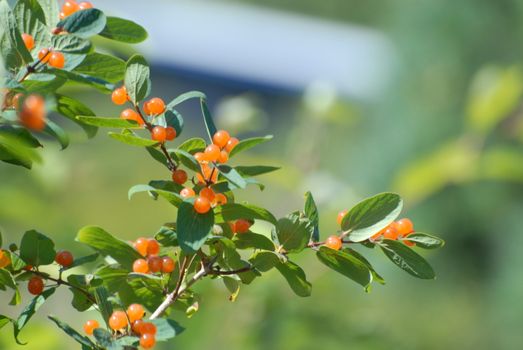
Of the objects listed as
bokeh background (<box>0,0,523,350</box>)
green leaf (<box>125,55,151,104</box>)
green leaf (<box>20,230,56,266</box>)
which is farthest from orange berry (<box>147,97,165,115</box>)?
bokeh background (<box>0,0,523,350</box>)

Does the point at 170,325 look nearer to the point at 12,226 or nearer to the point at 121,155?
the point at 12,226

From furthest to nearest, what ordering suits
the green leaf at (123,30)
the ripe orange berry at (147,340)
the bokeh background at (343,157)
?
the bokeh background at (343,157)
the green leaf at (123,30)
the ripe orange berry at (147,340)

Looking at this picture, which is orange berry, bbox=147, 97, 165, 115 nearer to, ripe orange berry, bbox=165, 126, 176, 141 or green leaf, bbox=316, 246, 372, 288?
ripe orange berry, bbox=165, 126, 176, 141

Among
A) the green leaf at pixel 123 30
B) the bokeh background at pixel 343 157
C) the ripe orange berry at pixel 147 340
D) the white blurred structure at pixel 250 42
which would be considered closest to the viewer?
the ripe orange berry at pixel 147 340

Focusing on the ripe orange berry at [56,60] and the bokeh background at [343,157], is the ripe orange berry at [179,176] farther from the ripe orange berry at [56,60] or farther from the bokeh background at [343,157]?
the bokeh background at [343,157]

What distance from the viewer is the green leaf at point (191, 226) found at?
0.47m

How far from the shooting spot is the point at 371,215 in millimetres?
528

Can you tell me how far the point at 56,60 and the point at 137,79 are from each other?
6 centimetres

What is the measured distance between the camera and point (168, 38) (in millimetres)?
8625

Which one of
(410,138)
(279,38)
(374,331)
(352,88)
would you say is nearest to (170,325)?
(374,331)

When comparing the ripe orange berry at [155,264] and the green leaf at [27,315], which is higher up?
the ripe orange berry at [155,264]

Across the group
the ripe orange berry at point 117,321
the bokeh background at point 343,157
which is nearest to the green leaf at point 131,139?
the ripe orange berry at point 117,321

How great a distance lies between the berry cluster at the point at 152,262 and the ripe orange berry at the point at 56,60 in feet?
0.42

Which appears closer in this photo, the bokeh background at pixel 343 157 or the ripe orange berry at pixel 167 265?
the ripe orange berry at pixel 167 265
